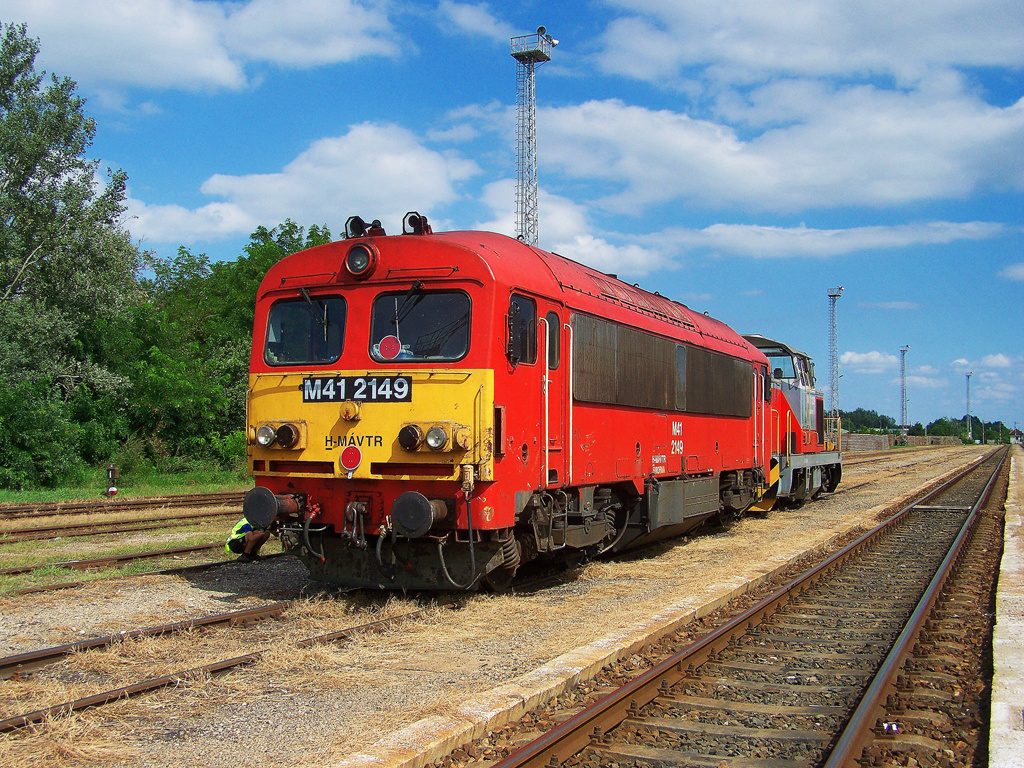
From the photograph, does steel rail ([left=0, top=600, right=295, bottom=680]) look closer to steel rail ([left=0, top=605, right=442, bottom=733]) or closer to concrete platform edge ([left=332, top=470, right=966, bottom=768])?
steel rail ([left=0, top=605, right=442, bottom=733])

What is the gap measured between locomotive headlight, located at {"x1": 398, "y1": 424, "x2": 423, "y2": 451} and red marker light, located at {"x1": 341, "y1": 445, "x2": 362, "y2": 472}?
1.86 ft

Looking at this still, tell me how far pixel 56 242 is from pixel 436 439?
68.8 feet

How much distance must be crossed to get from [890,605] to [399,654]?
17.9ft

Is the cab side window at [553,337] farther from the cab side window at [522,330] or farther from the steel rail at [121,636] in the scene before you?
the steel rail at [121,636]

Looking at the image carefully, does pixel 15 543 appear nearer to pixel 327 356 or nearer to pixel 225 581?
pixel 225 581

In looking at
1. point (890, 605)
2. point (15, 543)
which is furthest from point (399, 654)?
point (15, 543)

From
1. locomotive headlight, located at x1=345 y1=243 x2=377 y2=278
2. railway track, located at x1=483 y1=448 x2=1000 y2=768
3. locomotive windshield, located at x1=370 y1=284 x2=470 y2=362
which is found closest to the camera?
railway track, located at x1=483 y1=448 x2=1000 y2=768

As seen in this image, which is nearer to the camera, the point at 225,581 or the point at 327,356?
the point at 327,356

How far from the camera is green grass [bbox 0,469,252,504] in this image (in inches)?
755

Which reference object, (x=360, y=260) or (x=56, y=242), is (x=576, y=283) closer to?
(x=360, y=260)

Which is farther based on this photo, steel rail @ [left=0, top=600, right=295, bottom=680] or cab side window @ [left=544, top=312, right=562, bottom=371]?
cab side window @ [left=544, top=312, right=562, bottom=371]

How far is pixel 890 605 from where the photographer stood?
28.9 ft

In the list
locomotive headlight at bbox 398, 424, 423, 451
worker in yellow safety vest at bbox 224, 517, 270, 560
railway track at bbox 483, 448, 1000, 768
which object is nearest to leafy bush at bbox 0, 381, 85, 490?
worker in yellow safety vest at bbox 224, 517, 270, 560

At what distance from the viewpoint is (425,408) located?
7.47 meters
